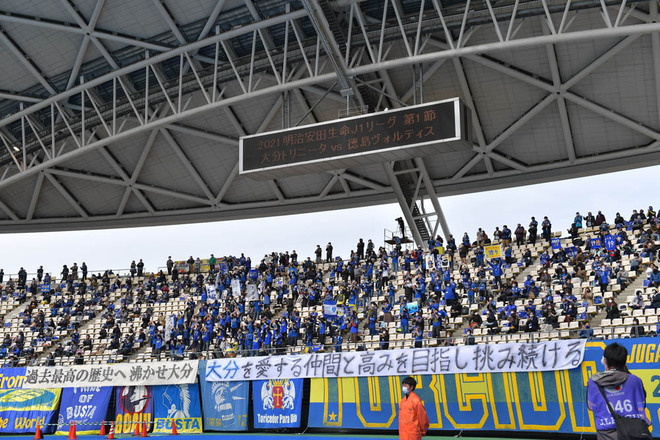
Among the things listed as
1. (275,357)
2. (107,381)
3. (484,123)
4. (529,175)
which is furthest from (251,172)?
(529,175)

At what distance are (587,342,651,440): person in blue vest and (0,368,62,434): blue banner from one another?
21.8 meters

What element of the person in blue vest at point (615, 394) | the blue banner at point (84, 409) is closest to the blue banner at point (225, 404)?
the blue banner at point (84, 409)

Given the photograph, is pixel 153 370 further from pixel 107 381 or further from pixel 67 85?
pixel 67 85

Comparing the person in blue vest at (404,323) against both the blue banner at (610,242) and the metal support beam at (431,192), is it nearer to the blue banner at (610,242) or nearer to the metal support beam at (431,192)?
the blue banner at (610,242)

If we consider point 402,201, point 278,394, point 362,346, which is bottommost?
point 278,394

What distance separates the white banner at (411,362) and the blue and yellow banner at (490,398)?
0.18 m

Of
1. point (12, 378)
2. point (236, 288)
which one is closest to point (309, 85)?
point (236, 288)

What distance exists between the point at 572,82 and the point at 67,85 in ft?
70.5

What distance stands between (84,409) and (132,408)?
185 centimetres

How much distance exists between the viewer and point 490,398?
17.5 m

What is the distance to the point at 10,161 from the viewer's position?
3469 cm

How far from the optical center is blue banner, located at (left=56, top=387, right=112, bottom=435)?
23859 millimetres

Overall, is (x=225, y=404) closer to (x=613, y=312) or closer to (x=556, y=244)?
(x=613, y=312)

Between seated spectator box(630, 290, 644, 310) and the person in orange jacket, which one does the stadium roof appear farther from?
the person in orange jacket
